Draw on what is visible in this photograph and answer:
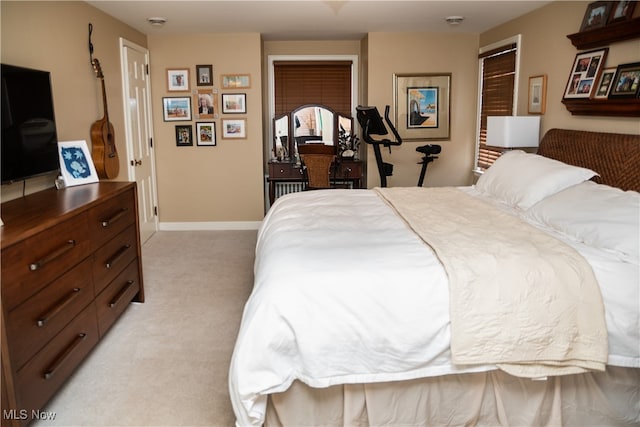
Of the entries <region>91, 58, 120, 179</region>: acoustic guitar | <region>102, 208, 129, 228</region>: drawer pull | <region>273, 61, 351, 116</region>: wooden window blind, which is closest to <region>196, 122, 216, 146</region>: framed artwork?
<region>273, 61, 351, 116</region>: wooden window blind

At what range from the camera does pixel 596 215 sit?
2.43m

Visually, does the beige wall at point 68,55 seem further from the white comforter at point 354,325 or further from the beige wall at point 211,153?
the white comforter at point 354,325

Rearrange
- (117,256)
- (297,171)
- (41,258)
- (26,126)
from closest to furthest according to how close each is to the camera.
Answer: (41,258) → (26,126) → (117,256) → (297,171)

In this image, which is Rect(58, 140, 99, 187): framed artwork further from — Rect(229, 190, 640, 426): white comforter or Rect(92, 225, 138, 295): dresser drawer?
Rect(229, 190, 640, 426): white comforter

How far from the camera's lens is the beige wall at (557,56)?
3203mm

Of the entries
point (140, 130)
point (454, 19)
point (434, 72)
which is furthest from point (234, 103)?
point (454, 19)

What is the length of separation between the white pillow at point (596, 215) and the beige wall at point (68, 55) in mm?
3111

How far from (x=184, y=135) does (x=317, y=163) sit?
1670 mm

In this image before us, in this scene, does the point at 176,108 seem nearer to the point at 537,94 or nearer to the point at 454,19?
the point at 454,19

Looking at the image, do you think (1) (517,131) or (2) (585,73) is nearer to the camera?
(2) (585,73)

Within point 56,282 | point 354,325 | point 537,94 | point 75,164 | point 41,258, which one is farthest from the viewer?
point 537,94

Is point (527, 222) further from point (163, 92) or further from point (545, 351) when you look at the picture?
point (163, 92)

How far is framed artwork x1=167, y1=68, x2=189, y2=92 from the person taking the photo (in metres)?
5.65

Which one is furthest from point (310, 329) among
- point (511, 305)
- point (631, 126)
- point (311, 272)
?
point (631, 126)
